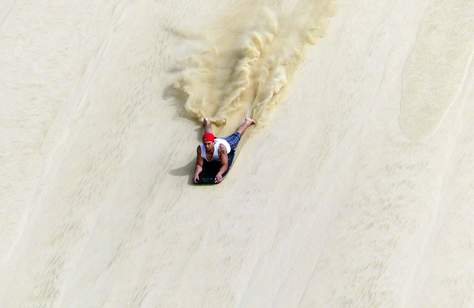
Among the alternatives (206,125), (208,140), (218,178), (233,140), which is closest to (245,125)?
(233,140)

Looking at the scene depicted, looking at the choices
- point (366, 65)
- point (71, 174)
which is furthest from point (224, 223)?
point (366, 65)

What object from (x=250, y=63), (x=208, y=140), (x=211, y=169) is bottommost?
(x=211, y=169)

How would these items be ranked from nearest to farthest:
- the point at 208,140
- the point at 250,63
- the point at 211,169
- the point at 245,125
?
the point at 208,140 → the point at 211,169 → the point at 245,125 → the point at 250,63

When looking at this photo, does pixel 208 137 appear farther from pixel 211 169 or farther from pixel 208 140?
pixel 211 169

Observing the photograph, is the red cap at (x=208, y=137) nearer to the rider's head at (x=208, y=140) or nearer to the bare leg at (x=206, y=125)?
the rider's head at (x=208, y=140)

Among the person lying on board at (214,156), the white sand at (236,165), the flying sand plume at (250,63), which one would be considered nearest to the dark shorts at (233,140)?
the person lying on board at (214,156)

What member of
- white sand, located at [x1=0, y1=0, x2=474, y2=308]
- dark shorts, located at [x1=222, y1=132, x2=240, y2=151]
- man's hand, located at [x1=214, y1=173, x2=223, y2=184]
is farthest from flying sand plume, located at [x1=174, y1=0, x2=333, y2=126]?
man's hand, located at [x1=214, y1=173, x2=223, y2=184]
